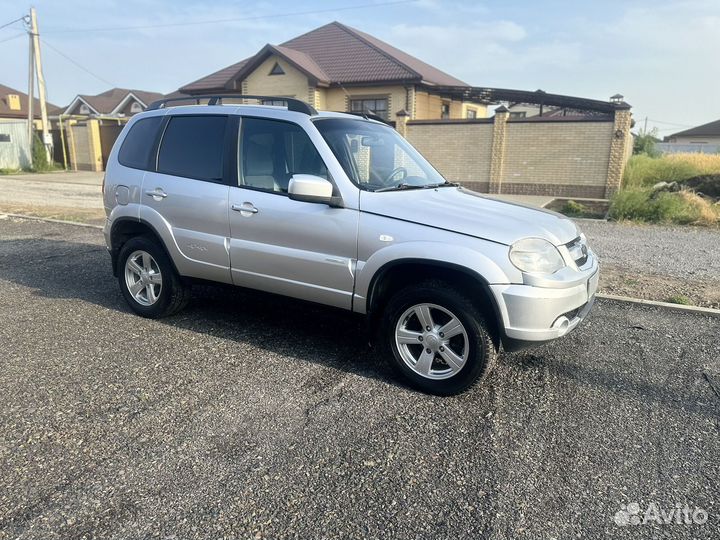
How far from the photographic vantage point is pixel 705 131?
60.8 metres


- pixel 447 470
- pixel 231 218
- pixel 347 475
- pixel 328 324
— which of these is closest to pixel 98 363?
pixel 231 218

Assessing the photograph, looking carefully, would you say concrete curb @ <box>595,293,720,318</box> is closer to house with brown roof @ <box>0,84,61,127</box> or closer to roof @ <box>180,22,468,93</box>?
roof @ <box>180,22,468,93</box>

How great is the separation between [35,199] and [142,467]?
50.4 ft

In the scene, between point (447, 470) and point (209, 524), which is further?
point (447, 470)

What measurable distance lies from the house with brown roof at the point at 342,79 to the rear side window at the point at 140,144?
1809 cm

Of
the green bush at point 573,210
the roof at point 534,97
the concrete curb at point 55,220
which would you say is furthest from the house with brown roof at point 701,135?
the concrete curb at point 55,220

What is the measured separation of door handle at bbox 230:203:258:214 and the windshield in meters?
0.80

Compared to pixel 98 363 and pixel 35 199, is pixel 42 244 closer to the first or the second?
pixel 98 363

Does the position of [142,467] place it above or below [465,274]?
below

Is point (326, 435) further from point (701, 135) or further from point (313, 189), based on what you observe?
point (701, 135)

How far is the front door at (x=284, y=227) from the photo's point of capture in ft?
13.1

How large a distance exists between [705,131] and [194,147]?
231ft

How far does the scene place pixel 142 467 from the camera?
2877mm

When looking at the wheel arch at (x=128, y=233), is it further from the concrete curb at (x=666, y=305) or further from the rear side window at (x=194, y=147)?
the concrete curb at (x=666, y=305)
